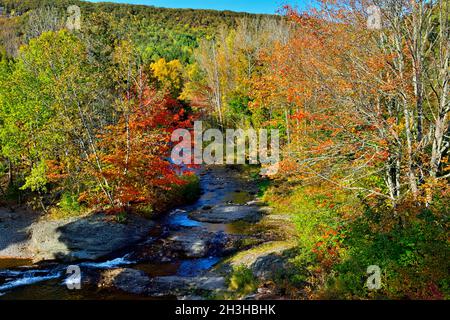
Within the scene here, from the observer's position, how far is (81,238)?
17203 millimetres

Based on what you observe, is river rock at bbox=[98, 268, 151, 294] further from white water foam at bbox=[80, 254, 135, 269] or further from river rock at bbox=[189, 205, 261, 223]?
river rock at bbox=[189, 205, 261, 223]

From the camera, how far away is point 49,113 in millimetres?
20422

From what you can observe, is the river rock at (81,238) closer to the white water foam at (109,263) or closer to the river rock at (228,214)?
the white water foam at (109,263)

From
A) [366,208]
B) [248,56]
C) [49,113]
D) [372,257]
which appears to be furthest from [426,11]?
[248,56]

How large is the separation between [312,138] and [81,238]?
1227 cm

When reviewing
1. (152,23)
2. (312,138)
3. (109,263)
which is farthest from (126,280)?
(152,23)

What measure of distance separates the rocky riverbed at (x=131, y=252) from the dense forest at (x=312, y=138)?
1392 mm

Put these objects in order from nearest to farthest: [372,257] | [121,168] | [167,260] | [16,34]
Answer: [372,257], [167,260], [121,168], [16,34]

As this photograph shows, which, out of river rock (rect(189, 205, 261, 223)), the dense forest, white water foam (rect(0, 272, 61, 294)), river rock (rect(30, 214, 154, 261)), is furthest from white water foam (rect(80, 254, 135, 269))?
river rock (rect(189, 205, 261, 223))

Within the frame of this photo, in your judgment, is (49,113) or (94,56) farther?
(94,56)

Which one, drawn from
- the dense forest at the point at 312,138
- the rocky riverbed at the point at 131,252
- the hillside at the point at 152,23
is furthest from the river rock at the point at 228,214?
the hillside at the point at 152,23

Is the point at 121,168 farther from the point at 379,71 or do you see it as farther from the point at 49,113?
the point at 379,71

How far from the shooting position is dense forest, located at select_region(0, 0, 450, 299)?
959 centimetres

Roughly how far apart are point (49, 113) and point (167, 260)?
1131 cm
